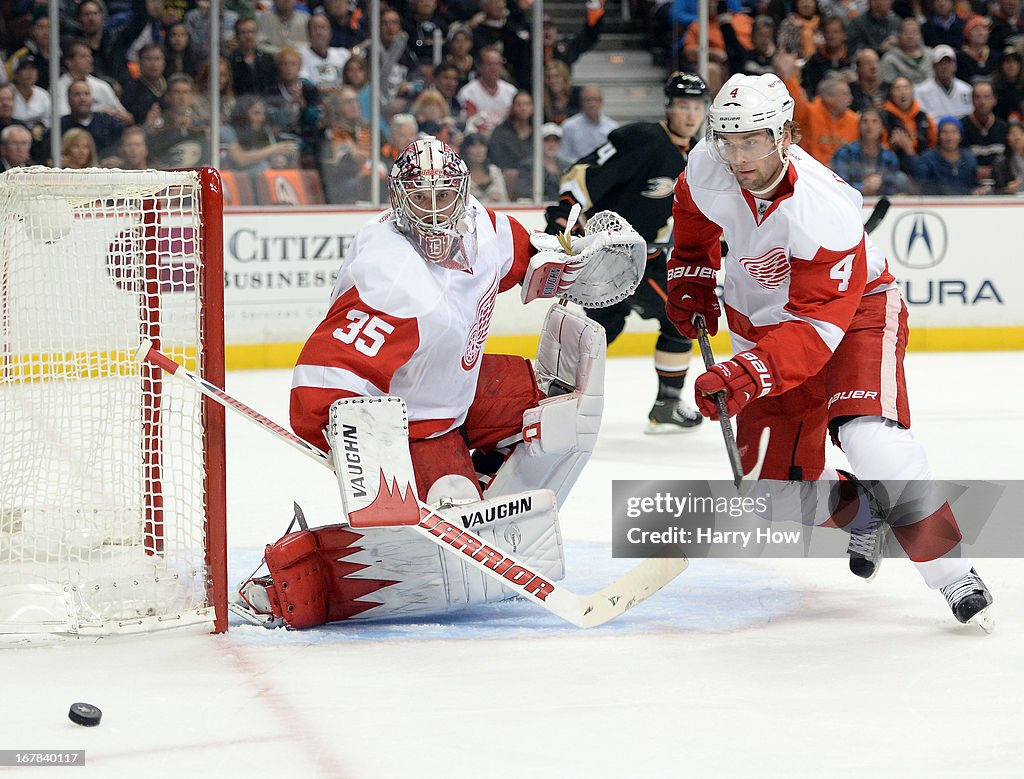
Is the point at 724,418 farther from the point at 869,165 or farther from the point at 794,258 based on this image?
the point at 869,165

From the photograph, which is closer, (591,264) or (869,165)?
(591,264)

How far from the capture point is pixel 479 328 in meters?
3.13

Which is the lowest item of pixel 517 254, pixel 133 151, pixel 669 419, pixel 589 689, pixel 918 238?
pixel 669 419

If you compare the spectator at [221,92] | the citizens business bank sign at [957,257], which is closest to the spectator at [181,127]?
the spectator at [221,92]

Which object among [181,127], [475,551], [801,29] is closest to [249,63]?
[181,127]

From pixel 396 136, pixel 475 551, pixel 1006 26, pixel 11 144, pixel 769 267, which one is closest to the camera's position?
pixel 475 551

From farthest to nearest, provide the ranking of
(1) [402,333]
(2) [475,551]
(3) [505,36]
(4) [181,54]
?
(3) [505,36] → (4) [181,54] → (1) [402,333] → (2) [475,551]

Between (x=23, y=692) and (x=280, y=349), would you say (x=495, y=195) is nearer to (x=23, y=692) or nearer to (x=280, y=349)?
(x=280, y=349)

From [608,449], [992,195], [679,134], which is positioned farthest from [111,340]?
[992,195]

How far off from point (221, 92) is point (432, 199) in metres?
4.39

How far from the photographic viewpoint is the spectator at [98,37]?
696 centimetres

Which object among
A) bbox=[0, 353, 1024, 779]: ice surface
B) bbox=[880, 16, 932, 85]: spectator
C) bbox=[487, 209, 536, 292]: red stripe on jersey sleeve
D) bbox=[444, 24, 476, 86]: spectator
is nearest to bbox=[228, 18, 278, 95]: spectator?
bbox=[444, 24, 476, 86]: spectator

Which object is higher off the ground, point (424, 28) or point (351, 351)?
point (424, 28)

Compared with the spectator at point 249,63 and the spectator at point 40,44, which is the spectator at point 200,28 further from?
the spectator at point 40,44
